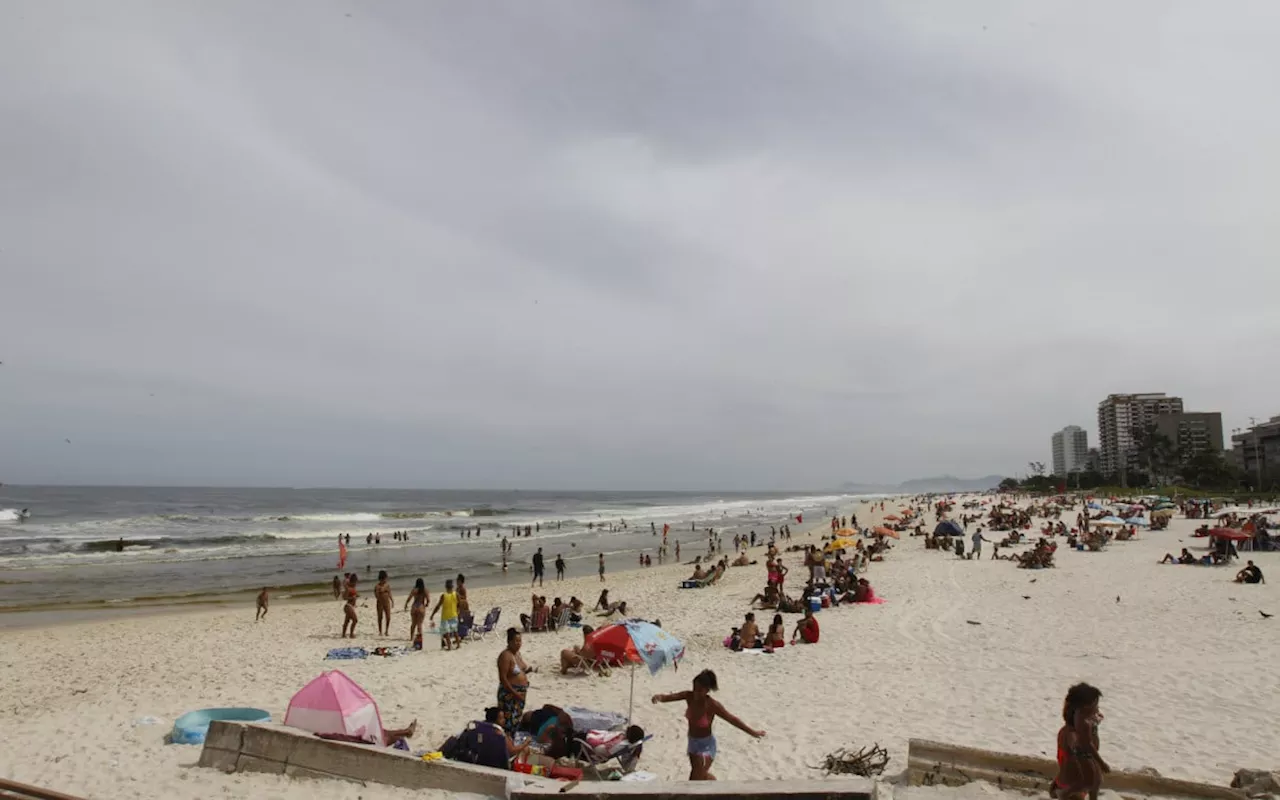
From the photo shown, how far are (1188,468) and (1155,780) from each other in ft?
371

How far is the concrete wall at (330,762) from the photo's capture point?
615 cm

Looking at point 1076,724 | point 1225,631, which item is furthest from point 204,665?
point 1225,631

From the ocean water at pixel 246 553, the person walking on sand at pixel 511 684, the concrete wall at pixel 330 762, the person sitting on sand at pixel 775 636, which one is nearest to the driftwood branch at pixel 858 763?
the concrete wall at pixel 330 762

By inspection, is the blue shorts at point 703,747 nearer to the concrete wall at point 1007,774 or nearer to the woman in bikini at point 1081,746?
the concrete wall at point 1007,774

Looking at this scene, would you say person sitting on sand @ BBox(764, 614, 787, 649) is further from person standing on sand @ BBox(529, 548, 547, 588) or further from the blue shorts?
person standing on sand @ BBox(529, 548, 547, 588)

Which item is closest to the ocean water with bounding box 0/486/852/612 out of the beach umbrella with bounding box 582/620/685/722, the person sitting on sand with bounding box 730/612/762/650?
the person sitting on sand with bounding box 730/612/762/650

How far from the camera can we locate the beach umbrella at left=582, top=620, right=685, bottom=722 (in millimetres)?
9078

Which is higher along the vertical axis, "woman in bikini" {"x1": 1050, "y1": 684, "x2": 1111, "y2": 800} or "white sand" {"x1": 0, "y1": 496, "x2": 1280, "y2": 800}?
"woman in bikini" {"x1": 1050, "y1": 684, "x2": 1111, "y2": 800}

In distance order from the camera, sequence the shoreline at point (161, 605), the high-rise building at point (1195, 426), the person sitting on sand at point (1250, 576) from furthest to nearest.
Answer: the high-rise building at point (1195, 426) → the shoreline at point (161, 605) → the person sitting on sand at point (1250, 576)

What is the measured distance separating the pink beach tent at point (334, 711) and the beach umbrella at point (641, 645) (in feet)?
9.75

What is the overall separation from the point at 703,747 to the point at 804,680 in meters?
5.32

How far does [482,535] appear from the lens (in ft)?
178

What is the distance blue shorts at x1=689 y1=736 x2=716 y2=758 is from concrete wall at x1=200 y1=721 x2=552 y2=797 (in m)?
1.47

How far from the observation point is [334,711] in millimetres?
7035
